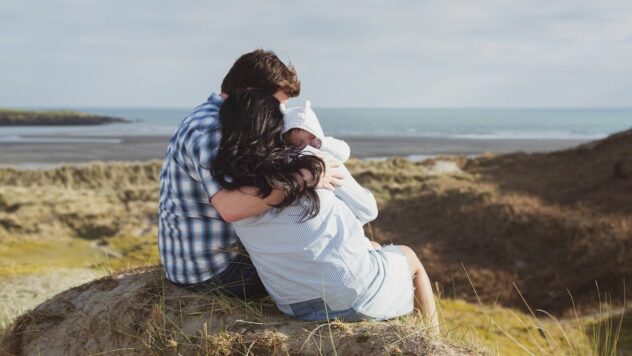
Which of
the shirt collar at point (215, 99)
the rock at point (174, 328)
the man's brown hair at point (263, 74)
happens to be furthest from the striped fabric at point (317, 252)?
the shirt collar at point (215, 99)

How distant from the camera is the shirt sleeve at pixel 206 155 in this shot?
168 inches

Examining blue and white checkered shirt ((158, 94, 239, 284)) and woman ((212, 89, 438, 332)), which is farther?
blue and white checkered shirt ((158, 94, 239, 284))

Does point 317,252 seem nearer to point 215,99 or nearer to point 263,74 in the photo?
point 263,74

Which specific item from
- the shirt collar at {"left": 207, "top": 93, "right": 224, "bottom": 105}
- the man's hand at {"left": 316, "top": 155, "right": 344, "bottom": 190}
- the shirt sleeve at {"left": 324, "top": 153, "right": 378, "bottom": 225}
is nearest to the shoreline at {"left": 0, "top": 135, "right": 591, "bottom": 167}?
the shirt collar at {"left": 207, "top": 93, "right": 224, "bottom": 105}

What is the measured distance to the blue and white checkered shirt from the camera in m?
4.33

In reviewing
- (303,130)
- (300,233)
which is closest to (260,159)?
(303,130)

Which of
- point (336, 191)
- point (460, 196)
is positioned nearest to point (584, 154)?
point (460, 196)

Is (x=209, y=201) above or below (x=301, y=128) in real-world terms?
below

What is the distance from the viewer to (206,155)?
427 cm

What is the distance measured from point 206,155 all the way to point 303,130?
0.62 meters

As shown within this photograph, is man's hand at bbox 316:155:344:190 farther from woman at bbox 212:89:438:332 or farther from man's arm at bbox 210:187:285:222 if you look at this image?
man's arm at bbox 210:187:285:222

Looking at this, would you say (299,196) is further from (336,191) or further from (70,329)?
(70,329)

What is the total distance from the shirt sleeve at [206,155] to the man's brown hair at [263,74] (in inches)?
13.6

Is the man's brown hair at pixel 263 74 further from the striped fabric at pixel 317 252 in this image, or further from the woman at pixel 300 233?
the striped fabric at pixel 317 252
